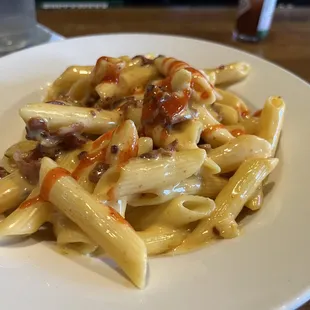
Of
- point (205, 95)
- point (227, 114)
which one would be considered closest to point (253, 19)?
point (227, 114)

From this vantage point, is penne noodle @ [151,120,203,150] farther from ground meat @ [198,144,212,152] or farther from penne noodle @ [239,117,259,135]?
penne noodle @ [239,117,259,135]

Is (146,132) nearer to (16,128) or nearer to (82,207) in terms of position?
(82,207)

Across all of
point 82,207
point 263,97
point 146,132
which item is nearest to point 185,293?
point 82,207

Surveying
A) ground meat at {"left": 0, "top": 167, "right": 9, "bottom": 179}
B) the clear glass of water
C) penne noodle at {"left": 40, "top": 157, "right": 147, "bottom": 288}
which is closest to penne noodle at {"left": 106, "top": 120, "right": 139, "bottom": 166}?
penne noodle at {"left": 40, "top": 157, "right": 147, "bottom": 288}

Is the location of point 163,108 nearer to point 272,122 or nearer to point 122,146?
point 122,146

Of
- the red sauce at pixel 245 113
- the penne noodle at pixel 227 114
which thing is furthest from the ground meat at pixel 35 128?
the red sauce at pixel 245 113

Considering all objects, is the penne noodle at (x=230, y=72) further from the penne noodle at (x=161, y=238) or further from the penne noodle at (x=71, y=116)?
the penne noodle at (x=161, y=238)
